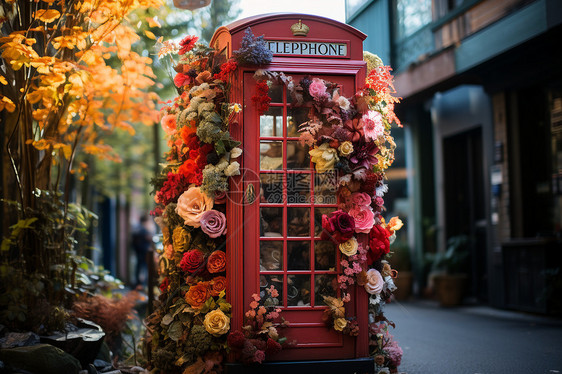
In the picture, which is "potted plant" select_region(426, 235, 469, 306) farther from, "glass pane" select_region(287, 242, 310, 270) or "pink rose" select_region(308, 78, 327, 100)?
"pink rose" select_region(308, 78, 327, 100)

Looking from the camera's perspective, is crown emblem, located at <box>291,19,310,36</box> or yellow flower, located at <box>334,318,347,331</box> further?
crown emblem, located at <box>291,19,310,36</box>

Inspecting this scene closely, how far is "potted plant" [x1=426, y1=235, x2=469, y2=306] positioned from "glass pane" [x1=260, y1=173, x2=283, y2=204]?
7.52 meters

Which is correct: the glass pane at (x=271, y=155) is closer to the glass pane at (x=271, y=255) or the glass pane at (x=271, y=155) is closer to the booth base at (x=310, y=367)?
the glass pane at (x=271, y=255)

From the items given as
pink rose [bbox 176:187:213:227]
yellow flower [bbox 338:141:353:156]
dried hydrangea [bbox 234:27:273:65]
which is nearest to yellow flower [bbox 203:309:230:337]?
pink rose [bbox 176:187:213:227]

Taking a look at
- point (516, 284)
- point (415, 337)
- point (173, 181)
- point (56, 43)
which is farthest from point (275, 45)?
point (516, 284)

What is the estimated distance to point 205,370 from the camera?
17.7 ft

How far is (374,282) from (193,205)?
1.88 m

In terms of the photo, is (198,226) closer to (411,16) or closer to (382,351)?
(382,351)

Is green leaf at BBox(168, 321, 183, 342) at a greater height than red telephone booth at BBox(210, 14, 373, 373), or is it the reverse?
red telephone booth at BBox(210, 14, 373, 373)

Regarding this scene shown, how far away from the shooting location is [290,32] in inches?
224

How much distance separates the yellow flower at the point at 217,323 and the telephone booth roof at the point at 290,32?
2436 mm

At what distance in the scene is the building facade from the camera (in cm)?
976

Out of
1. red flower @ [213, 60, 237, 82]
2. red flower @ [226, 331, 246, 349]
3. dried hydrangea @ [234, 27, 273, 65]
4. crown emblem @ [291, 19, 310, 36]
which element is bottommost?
red flower @ [226, 331, 246, 349]

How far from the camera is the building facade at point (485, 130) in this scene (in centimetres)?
976
